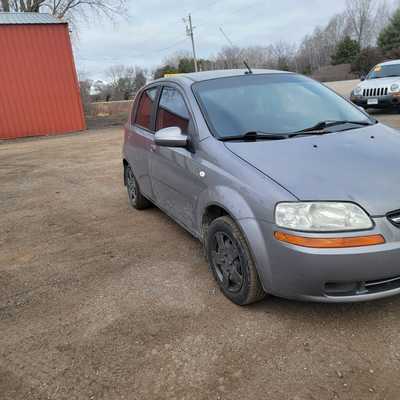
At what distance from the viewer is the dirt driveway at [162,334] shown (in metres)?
2.17

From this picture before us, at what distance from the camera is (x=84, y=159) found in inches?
377

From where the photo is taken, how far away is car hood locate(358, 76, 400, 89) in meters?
11.3

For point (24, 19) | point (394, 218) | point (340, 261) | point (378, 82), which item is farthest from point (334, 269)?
point (24, 19)

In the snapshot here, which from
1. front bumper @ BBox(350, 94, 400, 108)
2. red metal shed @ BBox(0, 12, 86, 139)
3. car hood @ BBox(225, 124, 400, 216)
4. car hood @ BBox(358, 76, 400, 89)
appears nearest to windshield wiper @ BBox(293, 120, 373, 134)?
car hood @ BBox(225, 124, 400, 216)

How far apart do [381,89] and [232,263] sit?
10.5 metres

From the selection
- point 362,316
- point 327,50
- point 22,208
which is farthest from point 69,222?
point 327,50

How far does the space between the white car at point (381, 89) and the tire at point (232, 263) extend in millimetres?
10207

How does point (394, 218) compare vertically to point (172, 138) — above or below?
below

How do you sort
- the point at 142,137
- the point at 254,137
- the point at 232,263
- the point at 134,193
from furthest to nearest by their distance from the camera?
1. the point at 134,193
2. the point at 142,137
3. the point at 254,137
4. the point at 232,263

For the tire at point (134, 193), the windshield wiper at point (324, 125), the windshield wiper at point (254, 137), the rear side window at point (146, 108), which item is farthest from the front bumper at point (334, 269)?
the tire at point (134, 193)

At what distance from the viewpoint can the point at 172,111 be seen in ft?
12.2

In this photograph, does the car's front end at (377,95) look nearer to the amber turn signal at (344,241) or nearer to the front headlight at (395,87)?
the front headlight at (395,87)

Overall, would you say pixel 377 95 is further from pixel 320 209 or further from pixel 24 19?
pixel 24 19

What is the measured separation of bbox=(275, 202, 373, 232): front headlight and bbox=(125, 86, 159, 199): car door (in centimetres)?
206
